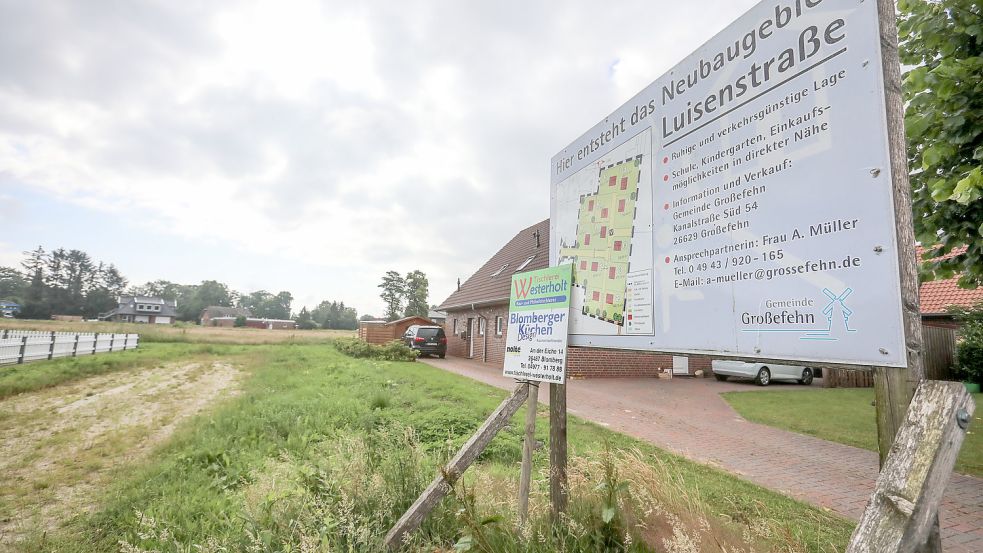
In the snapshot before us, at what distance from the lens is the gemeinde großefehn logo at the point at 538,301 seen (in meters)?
3.25

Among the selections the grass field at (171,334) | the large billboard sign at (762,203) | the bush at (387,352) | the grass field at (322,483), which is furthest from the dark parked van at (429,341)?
the large billboard sign at (762,203)

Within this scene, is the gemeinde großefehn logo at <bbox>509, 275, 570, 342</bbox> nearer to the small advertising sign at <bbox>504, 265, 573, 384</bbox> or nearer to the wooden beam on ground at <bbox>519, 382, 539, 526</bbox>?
the small advertising sign at <bbox>504, 265, 573, 384</bbox>

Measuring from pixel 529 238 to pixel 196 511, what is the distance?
19.7 m

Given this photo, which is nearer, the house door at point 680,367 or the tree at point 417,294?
the house door at point 680,367

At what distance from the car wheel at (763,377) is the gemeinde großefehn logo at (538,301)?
1574 cm

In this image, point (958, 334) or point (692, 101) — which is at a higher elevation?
point (692, 101)

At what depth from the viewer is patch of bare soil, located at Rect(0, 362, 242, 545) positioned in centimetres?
456

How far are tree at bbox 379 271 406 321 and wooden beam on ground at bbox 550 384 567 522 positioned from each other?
80763mm

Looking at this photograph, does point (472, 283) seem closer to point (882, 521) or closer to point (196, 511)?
point (196, 511)

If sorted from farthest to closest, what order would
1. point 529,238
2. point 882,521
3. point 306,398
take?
point 529,238 < point 306,398 < point 882,521

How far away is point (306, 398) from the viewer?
30.3 ft

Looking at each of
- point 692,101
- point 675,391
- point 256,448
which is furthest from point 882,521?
point 675,391

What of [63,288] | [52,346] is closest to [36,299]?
[63,288]

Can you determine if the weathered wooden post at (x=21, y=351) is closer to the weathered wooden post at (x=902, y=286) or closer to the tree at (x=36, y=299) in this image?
the weathered wooden post at (x=902, y=286)
